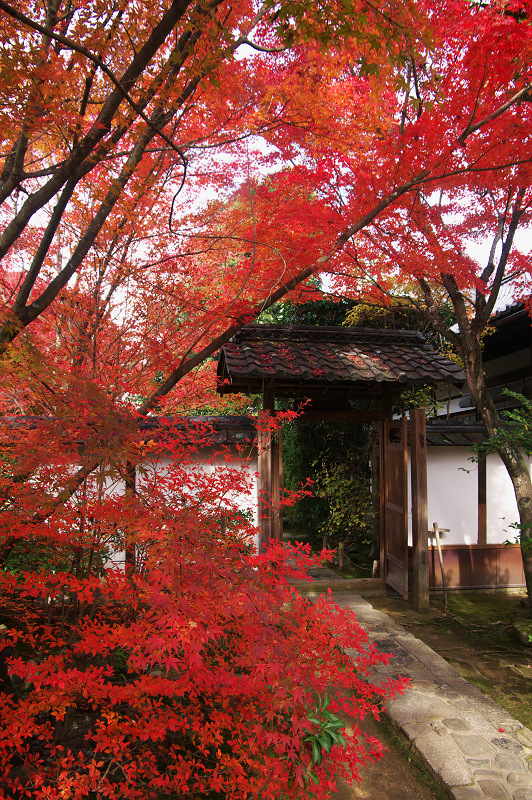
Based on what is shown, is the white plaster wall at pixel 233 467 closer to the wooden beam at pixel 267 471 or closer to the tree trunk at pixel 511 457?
the wooden beam at pixel 267 471

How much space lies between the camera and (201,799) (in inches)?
118

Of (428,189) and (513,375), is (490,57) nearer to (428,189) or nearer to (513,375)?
(428,189)

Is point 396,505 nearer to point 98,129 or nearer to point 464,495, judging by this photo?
point 464,495

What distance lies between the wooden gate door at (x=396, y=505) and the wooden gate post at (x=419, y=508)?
0.60 feet

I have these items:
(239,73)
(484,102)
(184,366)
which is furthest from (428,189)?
(184,366)

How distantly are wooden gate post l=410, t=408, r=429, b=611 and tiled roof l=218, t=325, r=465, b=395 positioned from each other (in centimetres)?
76

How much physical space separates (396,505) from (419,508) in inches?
23.1

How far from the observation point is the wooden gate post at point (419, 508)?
671 cm

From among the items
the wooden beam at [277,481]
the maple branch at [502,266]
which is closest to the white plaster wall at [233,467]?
the wooden beam at [277,481]

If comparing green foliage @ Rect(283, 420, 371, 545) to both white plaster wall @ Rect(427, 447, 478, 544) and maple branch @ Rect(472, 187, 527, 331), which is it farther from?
maple branch @ Rect(472, 187, 527, 331)

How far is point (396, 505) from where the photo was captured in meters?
7.39

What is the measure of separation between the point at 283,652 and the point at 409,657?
359 cm

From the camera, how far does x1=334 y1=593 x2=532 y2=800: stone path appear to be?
3.15 m

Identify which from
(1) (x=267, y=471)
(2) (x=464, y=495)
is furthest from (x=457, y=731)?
(2) (x=464, y=495)
